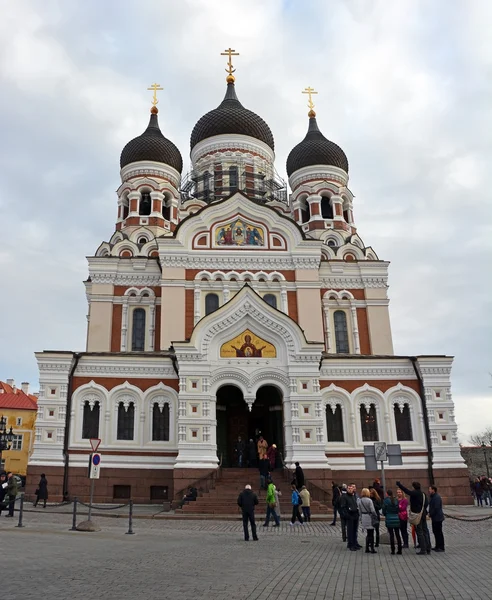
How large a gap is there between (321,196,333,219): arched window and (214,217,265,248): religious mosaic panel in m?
7.62

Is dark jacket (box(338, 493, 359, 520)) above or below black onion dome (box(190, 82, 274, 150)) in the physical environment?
below

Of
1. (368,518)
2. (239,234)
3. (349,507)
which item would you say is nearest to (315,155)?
(239,234)

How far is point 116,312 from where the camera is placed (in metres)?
29.0

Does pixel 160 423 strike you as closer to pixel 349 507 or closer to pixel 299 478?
pixel 299 478

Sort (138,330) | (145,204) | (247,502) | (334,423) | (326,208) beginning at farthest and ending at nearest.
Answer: (326,208), (145,204), (138,330), (334,423), (247,502)

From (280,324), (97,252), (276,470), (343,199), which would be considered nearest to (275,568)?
(276,470)

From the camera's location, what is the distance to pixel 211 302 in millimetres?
27625

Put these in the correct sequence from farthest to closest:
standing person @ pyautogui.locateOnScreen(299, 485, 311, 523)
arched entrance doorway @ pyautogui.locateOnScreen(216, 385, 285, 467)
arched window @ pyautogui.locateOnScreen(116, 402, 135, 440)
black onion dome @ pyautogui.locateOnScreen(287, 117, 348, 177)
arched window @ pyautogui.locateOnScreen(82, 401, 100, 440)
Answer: black onion dome @ pyautogui.locateOnScreen(287, 117, 348, 177), arched entrance doorway @ pyautogui.locateOnScreen(216, 385, 285, 467), arched window @ pyautogui.locateOnScreen(116, 402, 135, 440), arched window @ pyautogui.locateOnScreen(82, 401, 100, 440), standing person @ pyautogui.locateOnScreen(299, 485, 311, 523)

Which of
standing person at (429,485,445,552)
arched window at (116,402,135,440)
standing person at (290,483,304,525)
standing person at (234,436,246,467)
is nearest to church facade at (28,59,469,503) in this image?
arched window at (116,402,135,440)

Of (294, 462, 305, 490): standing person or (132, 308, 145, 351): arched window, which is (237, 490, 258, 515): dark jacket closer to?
(294, 462, 305, 490): standing person

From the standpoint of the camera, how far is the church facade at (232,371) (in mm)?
22094

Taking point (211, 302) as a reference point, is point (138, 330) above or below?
below

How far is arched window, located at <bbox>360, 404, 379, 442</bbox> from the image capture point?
23672 millimetres

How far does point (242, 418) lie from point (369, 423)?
5420mm
